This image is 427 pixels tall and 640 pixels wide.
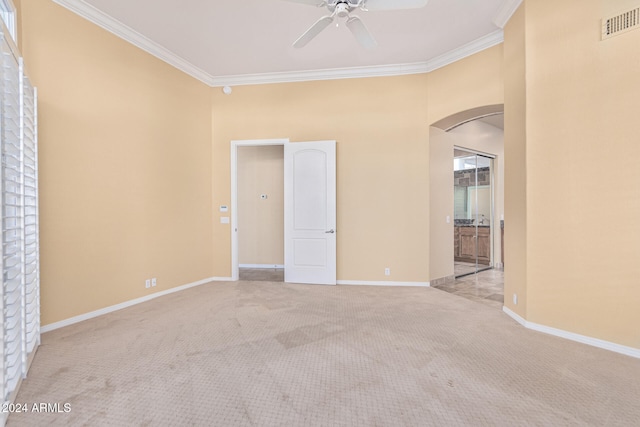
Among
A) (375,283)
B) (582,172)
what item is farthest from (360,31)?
(375,283)

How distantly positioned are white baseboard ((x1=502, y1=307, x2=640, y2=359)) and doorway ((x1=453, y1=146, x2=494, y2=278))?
3.36m

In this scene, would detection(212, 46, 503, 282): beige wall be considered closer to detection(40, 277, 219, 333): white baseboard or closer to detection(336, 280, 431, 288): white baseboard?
detection(336, 280, 431, 288): white baseboard

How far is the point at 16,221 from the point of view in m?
2.28

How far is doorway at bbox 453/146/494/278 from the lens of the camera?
21.8ft

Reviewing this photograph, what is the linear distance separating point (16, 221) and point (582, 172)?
472 centimetres

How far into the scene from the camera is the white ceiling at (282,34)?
3.49 metres

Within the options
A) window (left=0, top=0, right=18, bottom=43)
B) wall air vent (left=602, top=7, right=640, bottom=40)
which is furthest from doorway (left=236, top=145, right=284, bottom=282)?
wall air vent (left=602, top=7, right=640, bottom=40)

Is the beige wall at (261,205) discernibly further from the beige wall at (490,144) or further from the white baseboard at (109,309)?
the beige wall at (490,144)

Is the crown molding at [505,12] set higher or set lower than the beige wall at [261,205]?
higher

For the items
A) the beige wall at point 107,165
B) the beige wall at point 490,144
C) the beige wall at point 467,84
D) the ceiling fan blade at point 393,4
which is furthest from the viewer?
the beige wall at point 490,144

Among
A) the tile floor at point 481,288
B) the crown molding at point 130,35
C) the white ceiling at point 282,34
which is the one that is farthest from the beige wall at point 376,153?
the crown molding at point 130,35

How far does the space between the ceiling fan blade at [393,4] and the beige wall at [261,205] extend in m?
4.30

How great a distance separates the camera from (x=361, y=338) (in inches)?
119

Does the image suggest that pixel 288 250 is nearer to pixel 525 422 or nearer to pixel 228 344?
pixel 228 344
